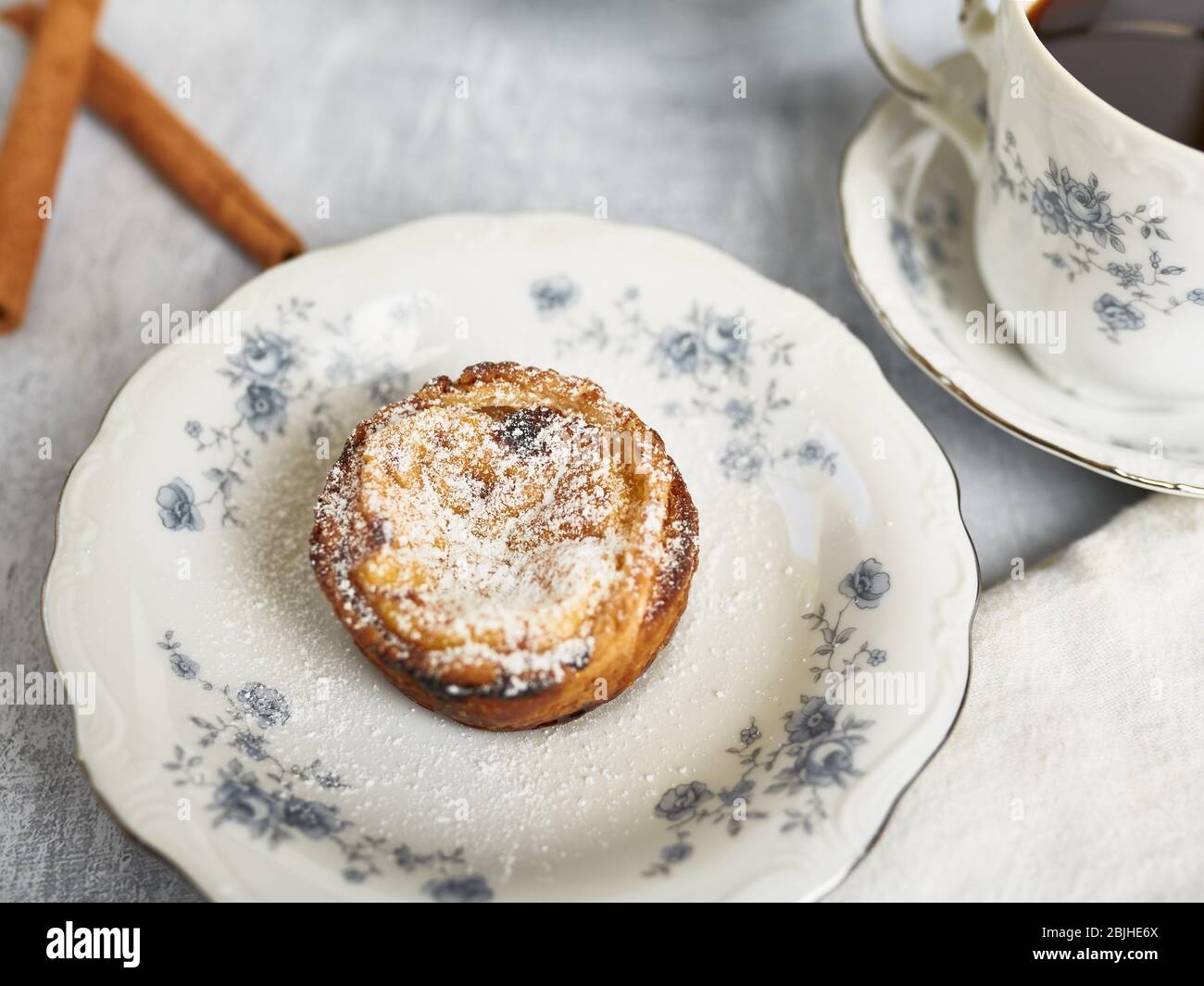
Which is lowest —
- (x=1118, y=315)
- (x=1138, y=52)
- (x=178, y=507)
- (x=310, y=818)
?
(x=310, y=818)

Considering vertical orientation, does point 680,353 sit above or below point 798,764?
above

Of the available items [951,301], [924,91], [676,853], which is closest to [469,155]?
[924,91]

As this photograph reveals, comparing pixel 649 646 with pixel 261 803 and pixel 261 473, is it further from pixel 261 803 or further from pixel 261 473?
pixel 261 473

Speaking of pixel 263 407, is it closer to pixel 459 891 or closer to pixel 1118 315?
pixel 459 891

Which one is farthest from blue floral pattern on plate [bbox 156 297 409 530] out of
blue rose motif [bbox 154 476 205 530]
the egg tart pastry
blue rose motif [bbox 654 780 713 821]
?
blue rose motif [bbox 654 780 713 821]

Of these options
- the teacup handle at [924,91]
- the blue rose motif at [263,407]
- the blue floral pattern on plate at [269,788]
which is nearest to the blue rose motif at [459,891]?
the blue floral pattern on plate at [269,788]

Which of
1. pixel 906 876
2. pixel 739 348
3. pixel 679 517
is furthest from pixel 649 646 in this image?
pixel 739 348

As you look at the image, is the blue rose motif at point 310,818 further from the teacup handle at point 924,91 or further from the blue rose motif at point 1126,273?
the teacup handle at point 924,91
